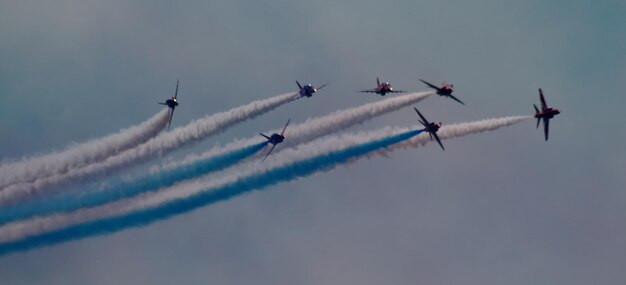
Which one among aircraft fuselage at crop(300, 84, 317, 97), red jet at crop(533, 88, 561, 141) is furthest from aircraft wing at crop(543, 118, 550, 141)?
aircraft fuselage at crop(300, 84, 317, 97)

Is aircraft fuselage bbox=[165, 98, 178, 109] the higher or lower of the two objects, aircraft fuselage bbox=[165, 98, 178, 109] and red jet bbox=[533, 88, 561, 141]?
the higher

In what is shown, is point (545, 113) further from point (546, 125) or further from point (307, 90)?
point (307, 90)

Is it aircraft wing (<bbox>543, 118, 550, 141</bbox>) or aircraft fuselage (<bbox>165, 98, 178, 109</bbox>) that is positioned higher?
aircraft fuselage (<bbox>165, 98, 178, 109</bbox>)

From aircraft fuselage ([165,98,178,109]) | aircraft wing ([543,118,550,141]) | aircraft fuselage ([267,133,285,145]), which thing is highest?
aircraft fuselage ([165,98,178,109])

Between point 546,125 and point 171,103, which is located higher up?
point 171,103

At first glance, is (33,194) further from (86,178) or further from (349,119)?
(349,119)

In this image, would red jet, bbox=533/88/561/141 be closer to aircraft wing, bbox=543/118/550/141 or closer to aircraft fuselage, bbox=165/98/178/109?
aircraft wing, bbox=543/118/550/141

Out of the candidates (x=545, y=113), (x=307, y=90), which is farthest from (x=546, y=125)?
(x=307, y=90)

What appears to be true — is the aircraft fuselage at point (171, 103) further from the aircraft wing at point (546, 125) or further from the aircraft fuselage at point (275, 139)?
the aircraft wing at point (546, 125)

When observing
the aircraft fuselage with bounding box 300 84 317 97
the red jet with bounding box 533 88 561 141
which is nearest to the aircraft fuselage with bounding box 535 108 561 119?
the red jet with bounding box 533 88 561 141

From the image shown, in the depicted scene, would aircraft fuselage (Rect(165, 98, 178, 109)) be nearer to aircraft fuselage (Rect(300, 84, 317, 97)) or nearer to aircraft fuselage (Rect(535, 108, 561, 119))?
aircraft fuselage (Rect(300, 84, 317, 97))

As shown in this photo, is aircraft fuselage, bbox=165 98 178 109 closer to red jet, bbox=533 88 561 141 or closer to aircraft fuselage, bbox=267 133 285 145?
aircraft fuselage, bbox=267 133 285 145

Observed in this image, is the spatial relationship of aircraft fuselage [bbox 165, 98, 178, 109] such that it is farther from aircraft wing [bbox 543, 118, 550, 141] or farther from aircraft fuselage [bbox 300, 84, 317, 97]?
aircraft wing [bbox 543, 118, 550, 141]

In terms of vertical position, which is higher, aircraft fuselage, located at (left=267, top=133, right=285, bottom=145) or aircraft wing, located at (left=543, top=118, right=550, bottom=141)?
aircraft fuselage, located at (left=267, top=133, right=285, bottom=145)
